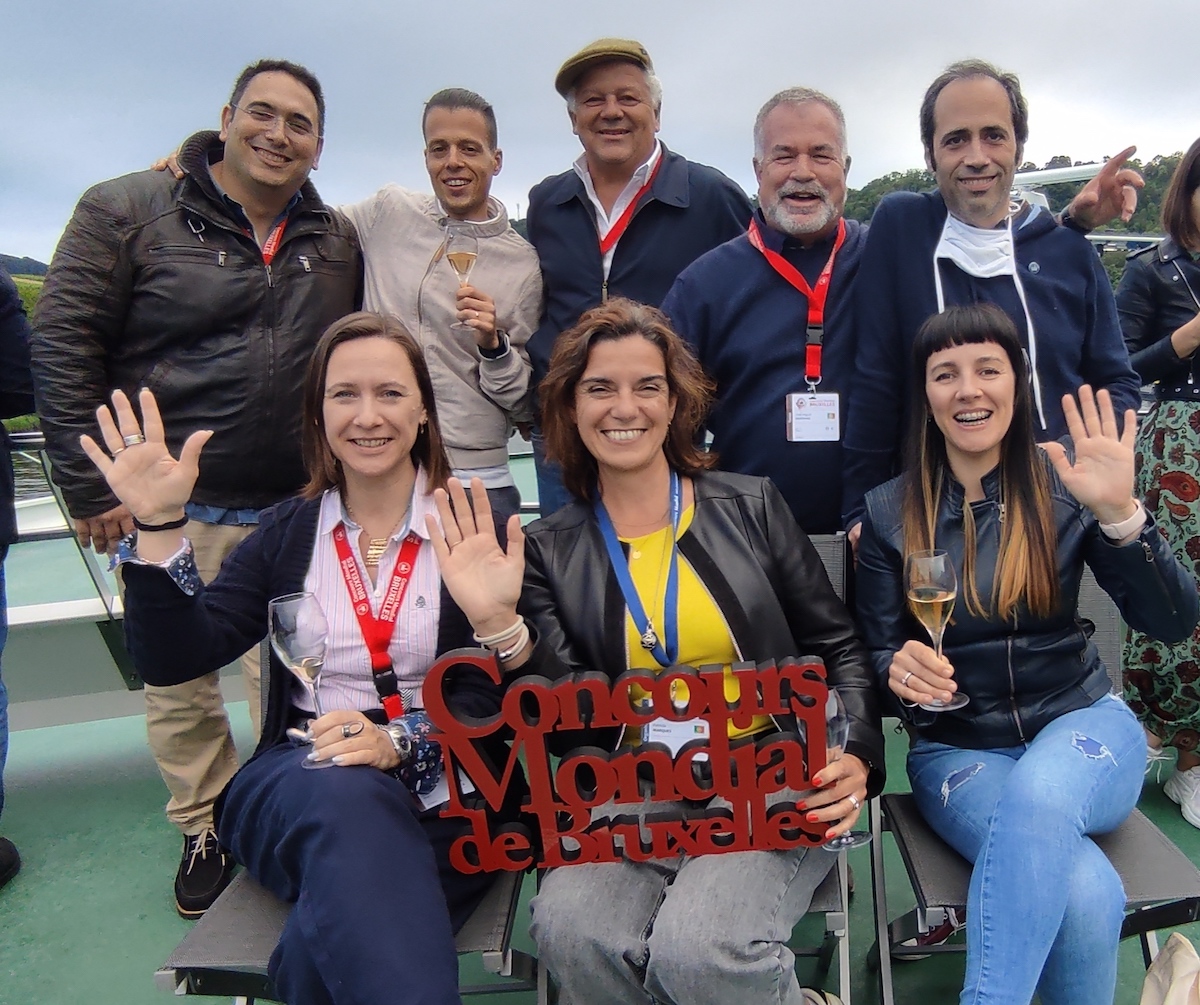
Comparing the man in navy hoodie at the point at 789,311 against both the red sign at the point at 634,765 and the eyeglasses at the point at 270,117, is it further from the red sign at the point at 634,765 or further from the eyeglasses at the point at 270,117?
the eyeglasses at the point at 270,117

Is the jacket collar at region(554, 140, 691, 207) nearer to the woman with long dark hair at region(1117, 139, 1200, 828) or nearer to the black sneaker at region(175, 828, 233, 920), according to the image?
the woman with long dark hair at region(1117, 139, 1200, 828)

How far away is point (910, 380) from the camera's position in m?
2.58

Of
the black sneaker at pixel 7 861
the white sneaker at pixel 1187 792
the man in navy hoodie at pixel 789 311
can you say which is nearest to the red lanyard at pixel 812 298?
the man in navy hoodie at pixel 789 311

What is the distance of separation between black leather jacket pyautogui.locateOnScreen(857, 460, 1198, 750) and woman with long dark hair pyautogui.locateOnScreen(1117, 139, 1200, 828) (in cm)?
130

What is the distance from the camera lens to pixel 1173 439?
135 inches

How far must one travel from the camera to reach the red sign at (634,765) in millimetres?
1889

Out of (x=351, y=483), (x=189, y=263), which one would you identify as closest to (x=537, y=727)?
(x=351, y=483)

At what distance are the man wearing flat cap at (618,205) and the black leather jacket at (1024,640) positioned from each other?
5.01 feet

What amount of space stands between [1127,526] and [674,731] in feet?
3.89

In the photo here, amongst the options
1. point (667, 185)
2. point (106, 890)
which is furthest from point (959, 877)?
point (106, 890)

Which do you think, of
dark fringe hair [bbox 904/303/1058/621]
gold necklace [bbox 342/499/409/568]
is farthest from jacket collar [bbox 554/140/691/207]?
gold necklace [bbox 342/499/409/568]

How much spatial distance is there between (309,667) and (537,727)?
1.74ft

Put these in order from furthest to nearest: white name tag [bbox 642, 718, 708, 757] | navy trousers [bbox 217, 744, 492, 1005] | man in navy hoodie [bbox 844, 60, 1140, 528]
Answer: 1. man in navy hoodie [bbox 844, 60, 1140, 528]
2. white name tag [bbox 642, 718, 708, 757]
3. navy trousers [bbox 217, 744, 492, 1005]

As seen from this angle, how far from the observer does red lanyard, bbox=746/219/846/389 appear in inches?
114
